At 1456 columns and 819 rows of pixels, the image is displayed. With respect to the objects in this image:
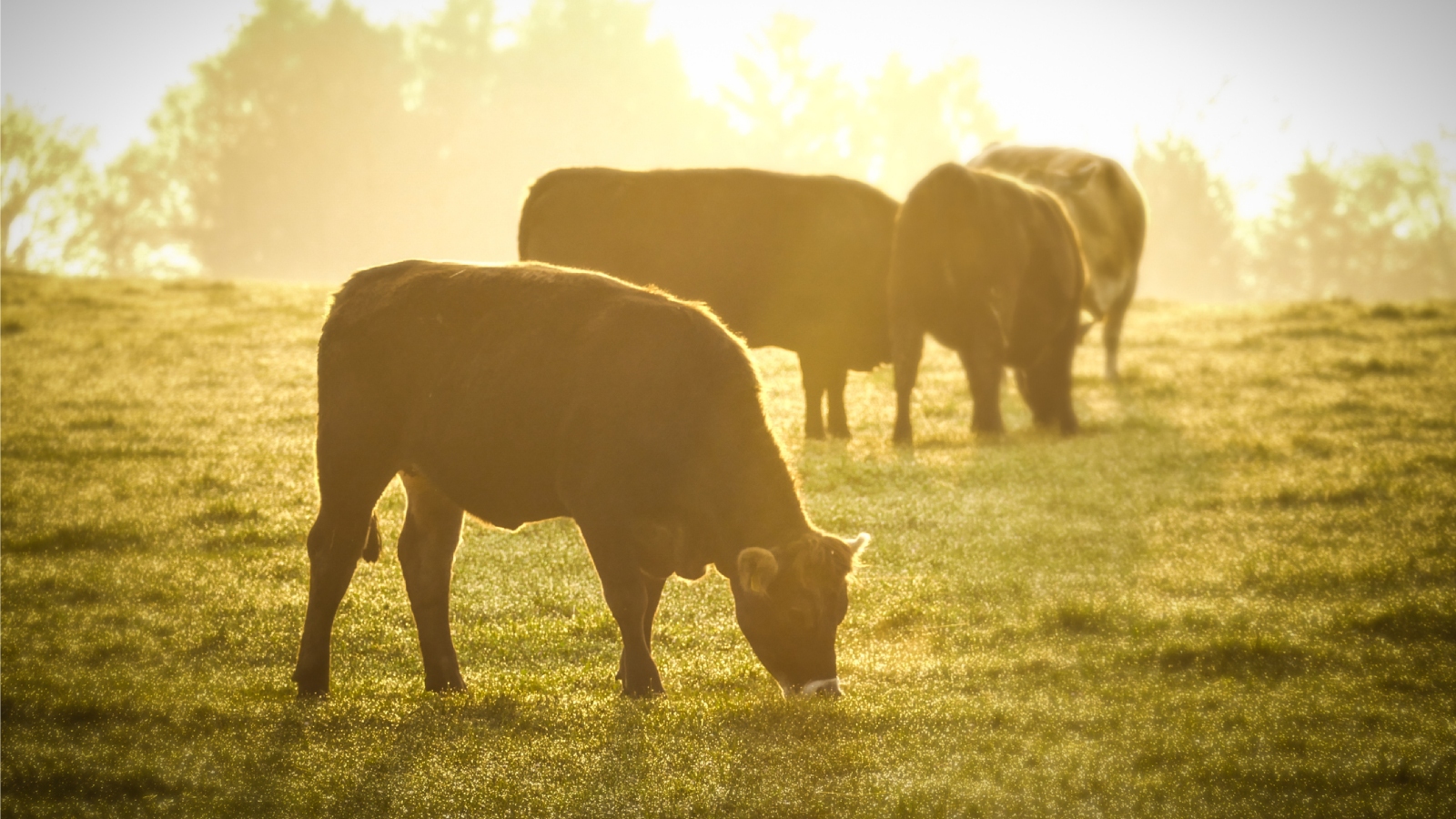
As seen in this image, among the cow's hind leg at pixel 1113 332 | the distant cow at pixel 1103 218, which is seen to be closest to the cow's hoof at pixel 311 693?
the distant cow at pixel 1103 218

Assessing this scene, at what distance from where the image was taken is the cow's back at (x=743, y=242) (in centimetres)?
1228

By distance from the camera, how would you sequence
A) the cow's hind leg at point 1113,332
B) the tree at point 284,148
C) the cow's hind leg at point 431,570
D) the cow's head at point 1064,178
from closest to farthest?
the cow's hind leg at point 431,570
the cow's head at point 1064,178
the cow's hind leg at point 1113,332
the tree at point 284,148

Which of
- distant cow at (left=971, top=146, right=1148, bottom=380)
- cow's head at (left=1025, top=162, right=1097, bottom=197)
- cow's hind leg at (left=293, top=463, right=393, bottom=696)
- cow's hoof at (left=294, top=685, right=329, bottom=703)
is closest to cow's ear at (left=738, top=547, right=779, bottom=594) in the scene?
cow's hind leg at (left=293, top=463, right=393, bottom=696)

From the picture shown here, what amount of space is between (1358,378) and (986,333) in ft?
24.6

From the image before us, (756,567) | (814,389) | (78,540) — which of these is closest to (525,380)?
(756,567)

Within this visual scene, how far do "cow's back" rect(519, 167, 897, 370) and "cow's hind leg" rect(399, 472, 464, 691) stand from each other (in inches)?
217

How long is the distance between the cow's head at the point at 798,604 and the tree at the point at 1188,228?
78.5 meters

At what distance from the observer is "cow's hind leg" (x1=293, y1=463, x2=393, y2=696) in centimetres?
636

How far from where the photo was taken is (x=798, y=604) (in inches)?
226

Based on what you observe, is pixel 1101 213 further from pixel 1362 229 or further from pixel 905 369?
pixel 1362 229

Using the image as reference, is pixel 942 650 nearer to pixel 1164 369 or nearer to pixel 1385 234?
pixel 1164 369

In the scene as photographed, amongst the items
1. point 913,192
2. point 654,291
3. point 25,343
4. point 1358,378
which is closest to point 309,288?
point 25,343

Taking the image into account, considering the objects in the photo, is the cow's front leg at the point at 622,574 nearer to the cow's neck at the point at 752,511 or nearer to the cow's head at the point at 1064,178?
the cow's neck at the point at 752,511

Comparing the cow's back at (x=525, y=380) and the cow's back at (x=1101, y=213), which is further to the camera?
the cow's back at (x=1101, y=213)
